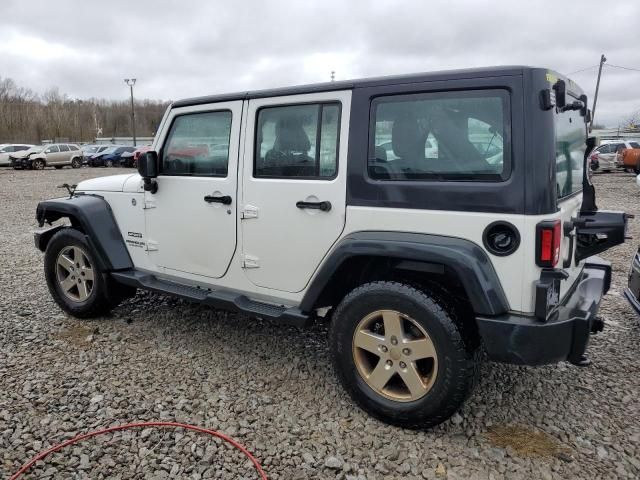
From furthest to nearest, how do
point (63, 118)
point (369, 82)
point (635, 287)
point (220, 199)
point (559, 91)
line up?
point (63, 118) < point (635, 287) < point (220, 199) < point (369, 82) < point (559, 91)

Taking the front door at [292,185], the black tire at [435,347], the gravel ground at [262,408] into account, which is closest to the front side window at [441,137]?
the front door at [292,185]

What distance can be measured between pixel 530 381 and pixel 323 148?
2.11 metres

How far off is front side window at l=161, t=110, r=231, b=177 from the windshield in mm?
2112

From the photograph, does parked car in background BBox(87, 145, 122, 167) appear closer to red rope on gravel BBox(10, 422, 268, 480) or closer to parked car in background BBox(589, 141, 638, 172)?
parked car in background BBox(589, 141, 638, 172)

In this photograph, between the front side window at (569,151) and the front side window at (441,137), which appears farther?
the front side window at (569,151)

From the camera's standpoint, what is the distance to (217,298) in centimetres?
359

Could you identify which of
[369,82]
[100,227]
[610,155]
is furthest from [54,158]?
[369,82]

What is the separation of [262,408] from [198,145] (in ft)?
6.36

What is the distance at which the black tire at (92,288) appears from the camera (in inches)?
169

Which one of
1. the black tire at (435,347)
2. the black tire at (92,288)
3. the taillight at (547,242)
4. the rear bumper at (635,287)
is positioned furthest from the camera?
the black tire at (92,288)

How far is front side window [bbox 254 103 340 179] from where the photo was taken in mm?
3098

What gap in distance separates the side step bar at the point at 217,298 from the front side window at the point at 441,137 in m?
1.04

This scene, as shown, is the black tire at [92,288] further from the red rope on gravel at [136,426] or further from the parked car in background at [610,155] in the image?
the parked car in background at [610,155]

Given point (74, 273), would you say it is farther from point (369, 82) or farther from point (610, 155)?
point (610, 155)
